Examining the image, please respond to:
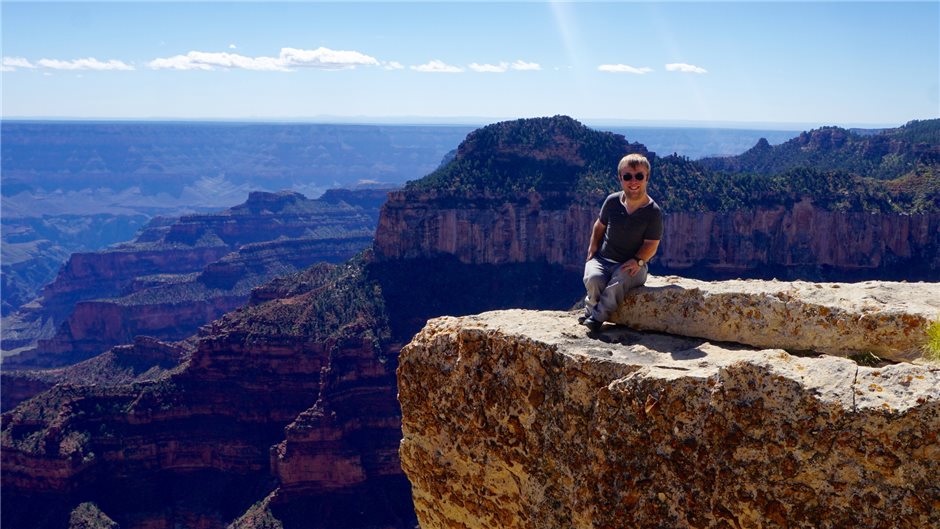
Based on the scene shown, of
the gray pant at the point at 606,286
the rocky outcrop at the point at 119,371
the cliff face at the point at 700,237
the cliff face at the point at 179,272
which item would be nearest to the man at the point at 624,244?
the gray pant at the point at 606,286

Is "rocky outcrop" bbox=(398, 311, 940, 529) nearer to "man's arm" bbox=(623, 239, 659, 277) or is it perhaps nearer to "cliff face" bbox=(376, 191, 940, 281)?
"man's arm" bbox=(623, 239, 659, 277)

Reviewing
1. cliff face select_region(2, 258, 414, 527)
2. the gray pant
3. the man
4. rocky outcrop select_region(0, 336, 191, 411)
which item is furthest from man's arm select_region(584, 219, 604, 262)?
rocky outcrop select_region(0, 336, 191, 411)

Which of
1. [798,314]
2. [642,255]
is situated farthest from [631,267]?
[798,314]

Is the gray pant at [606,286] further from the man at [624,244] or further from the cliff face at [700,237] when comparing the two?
the cliff face at [700,237]

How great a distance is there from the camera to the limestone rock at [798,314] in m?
6.09

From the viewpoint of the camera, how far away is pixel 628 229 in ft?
25.5

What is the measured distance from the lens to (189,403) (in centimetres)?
5241

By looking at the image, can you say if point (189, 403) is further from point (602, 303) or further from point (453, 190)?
point (602, 303)

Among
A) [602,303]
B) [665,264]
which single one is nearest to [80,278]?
[665,264]

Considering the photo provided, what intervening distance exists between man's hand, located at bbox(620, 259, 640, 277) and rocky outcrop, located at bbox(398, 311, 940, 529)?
57cm

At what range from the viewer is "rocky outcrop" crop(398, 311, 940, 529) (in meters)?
4.93

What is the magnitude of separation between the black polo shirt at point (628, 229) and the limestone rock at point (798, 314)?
0.56m

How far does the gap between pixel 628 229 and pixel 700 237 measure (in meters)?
52.3

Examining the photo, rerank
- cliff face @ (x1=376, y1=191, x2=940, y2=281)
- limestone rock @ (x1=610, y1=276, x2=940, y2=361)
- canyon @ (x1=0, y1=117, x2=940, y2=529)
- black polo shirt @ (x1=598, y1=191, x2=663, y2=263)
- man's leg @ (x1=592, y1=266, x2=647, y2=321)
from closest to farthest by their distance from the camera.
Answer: canyon @ (x1=0, y1=117, x2=940, y2=529)
limestone rock @ (x1=610, y1=276, x2=940, y2=361)
man's leg @ (x1=592, y1=266, x2=647, y2=321)
black polo shirt @ (x1=598, y1=191, x2=663, y2=263)
cliff face @ (x1=376, y1=191, x2=940, y2=281)
